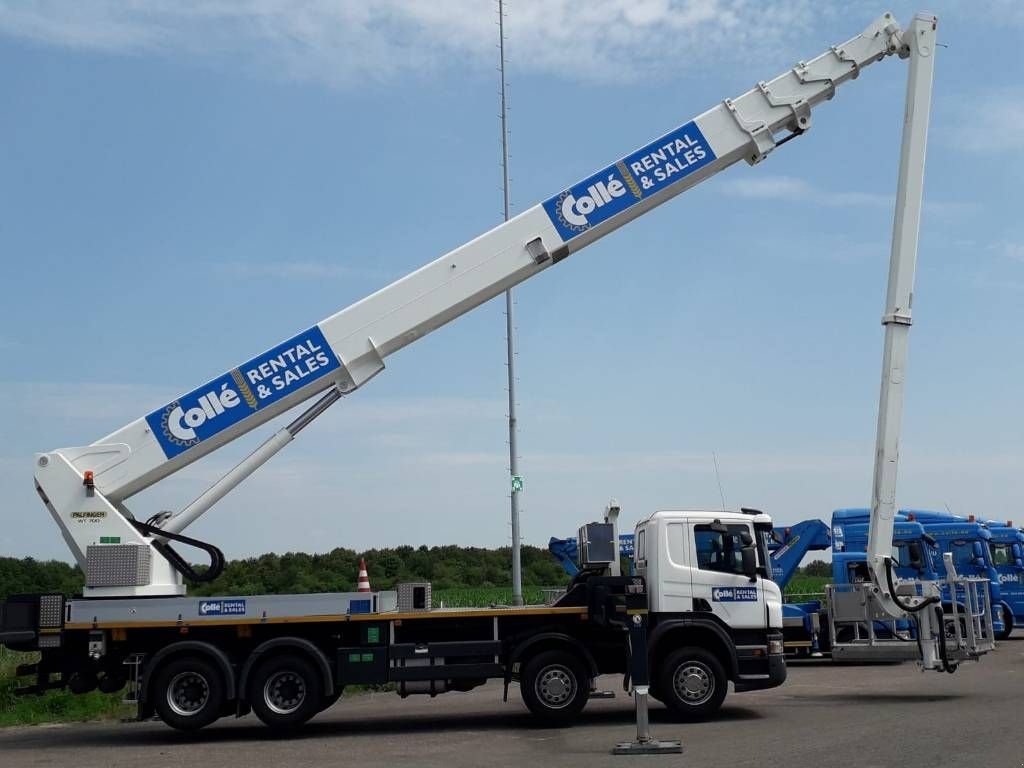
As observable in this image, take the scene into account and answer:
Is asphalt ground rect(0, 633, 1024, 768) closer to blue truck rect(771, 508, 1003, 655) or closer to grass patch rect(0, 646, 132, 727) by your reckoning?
grass patch rect(0, 646, 132, 727)

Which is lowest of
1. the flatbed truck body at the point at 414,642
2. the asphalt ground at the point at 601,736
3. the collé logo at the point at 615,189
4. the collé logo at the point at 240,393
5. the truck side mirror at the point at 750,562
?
the asphalt ground at the point at 601,736

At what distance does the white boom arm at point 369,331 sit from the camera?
14258mm

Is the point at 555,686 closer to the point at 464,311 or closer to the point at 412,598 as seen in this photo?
the point at 412,598

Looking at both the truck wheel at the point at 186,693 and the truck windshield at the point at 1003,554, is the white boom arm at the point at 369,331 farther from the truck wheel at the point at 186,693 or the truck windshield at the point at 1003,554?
the truck windshield at the point at 1003,554

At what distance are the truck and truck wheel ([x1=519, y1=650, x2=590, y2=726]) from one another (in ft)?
0.07

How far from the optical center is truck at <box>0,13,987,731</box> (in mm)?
14172

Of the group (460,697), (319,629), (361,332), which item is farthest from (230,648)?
(460,697)

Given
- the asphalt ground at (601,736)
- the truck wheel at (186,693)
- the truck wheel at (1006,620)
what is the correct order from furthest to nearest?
1. the truck wheel at (1006,620)
2. the truck wheel at (186,693)
3. the asphalt ground at (601,736)

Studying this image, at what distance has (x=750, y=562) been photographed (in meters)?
14.6

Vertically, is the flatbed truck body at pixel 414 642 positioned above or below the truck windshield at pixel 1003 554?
below

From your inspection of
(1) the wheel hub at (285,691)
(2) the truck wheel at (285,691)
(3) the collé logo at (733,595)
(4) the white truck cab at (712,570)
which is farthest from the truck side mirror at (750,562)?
(1) the wheel hub at (285,691)

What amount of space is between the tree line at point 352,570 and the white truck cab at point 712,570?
9.12 meters

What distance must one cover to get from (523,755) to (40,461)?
7290 mm

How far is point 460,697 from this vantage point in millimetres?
19062
